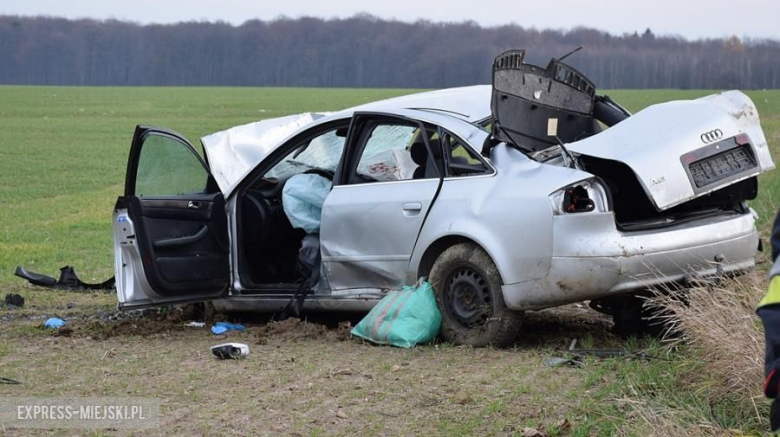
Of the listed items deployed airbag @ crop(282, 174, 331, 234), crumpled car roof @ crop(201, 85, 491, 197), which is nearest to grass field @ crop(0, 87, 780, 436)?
deployed airbag @ crop(282, 174, 331, 234)

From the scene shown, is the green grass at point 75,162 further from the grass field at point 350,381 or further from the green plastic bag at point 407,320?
the green plastic bag at point 407,320

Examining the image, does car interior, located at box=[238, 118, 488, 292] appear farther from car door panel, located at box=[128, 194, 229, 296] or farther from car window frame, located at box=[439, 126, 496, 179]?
car door panel, located at box=[128, 194, 229, 296]

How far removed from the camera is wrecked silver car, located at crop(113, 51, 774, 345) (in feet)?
22.0

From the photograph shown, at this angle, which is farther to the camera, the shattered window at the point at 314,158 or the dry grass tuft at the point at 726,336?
the shattered window at the point at 314,158

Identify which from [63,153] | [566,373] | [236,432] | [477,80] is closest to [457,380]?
[566,373]

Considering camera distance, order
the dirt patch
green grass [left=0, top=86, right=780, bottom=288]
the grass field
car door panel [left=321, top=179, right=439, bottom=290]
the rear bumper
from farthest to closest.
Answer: green grass [left=0, top=86, right=780, bottom=288] → the dirt patch → car door panel [left=321, top=179, right=439, bottom=290] → the rear bumper → the grass field

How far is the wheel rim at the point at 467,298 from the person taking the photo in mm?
7105

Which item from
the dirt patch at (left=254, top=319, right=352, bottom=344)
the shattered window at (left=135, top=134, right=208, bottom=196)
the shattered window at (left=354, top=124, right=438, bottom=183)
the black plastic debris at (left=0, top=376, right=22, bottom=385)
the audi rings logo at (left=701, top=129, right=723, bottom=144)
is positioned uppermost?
the audi rings logo at (left=701, top=129, right=723, bottom=144)

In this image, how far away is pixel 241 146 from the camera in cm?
884

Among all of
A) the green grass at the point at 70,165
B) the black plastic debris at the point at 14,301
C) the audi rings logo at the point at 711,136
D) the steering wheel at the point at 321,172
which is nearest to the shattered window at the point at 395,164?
the steering wheel at the point at 321,172

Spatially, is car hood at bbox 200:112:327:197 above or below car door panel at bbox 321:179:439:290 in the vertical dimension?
above

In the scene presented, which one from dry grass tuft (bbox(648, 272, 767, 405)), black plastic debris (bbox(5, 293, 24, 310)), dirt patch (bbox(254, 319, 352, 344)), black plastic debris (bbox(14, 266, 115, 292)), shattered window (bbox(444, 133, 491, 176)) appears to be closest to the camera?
dry grass tuft (bbox(648, 272, 767, 405))

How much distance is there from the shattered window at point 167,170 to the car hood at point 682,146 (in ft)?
9.29

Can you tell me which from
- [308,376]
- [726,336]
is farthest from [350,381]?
[726,336]
